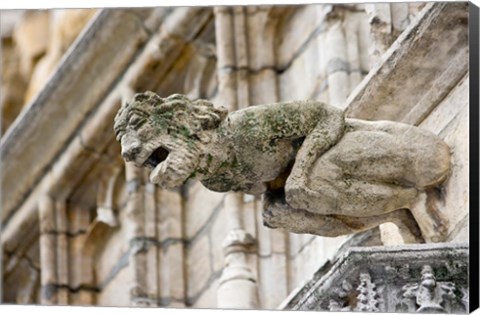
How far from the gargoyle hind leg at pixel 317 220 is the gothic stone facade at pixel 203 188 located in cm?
8

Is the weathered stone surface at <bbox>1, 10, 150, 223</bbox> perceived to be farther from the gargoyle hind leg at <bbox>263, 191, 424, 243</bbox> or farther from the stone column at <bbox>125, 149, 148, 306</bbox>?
the gargoyle hind leg at <bbox>263, 191, 424, 243</bbox>

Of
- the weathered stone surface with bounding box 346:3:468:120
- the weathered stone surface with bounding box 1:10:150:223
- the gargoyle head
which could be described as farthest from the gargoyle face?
the weathered stone surface with bounding box 1:10:150:223

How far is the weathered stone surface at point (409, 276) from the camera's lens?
11.1 m

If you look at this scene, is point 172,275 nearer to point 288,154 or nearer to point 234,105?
point 234,105

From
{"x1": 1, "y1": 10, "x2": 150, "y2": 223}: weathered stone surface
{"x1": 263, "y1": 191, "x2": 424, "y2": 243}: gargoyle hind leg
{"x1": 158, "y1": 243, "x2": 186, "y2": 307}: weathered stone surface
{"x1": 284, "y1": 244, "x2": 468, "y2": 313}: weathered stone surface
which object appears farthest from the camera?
{"x1": 1, "y1": 10, "x2": 150, "y2": 223}: weathered stone surface

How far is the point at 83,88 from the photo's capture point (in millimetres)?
16359

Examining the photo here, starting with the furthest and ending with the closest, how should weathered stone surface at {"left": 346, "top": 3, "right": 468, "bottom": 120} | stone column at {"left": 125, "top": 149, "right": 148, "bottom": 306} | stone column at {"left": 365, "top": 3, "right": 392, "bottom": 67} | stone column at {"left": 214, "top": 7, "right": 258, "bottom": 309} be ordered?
stone column at {"left": 125, "top": 149, "right": 148, "bottom": 306}
stone column at {"left": 214, "top": 7, "right": 258, "bottom": 309}
stone column at {"left": 365, "top": 3, "right": 392, "bottom": 67}
weathered stone surface at {"left": 346, "top": 3, "right": 468, "bottom": 120}

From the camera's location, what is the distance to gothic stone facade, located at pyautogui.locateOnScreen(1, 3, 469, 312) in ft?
37.5

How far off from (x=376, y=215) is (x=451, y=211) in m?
0.24

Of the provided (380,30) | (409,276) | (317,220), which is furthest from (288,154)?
(380,30)

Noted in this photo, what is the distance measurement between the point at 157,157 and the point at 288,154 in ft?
1.38

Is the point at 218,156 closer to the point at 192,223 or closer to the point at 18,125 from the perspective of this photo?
the point at 192,223

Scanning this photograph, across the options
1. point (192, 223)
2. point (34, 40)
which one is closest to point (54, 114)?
point (192, 223)

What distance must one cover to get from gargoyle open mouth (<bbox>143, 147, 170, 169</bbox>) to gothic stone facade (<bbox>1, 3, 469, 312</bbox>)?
0.66m
